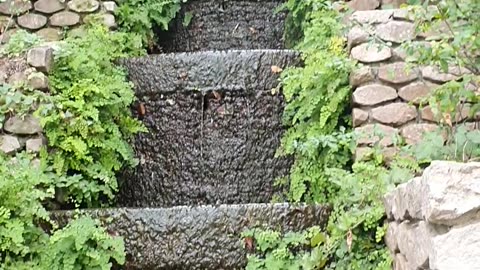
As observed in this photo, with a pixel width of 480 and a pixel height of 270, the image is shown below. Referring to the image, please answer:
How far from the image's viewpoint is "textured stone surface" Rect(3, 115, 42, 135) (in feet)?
15.2

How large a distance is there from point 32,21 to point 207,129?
75.3 inches

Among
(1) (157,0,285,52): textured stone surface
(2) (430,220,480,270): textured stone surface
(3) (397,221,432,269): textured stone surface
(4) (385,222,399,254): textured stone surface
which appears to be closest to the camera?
(2) (430,220,480,270): textured stone surface

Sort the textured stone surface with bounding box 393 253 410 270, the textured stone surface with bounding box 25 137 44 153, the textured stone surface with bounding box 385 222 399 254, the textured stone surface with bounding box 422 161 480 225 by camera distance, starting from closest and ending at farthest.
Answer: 1. the textured stone surface with bounding box 422 161 480 225
2. the textured stone surface with bounding box 393 253 410 270
3. the textured stone surface with bounding box 385 222 399 254
4. the textured stone surface with bounding box 25 137 44 153

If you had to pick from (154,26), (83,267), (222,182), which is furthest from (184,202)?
(154,26)

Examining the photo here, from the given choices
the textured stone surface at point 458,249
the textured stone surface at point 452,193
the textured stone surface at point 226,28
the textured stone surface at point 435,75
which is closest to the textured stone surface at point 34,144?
the textured stone surface at point 435,75

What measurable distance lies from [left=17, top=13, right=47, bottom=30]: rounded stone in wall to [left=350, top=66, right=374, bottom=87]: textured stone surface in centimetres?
283

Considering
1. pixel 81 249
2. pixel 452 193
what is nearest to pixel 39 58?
pixel 81 249

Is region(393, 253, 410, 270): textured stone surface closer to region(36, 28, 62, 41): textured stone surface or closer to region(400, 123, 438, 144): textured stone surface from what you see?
region(400, 123, 438, 144): textured stone surface

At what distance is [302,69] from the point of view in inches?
204

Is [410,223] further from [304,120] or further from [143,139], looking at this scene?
[143,139]

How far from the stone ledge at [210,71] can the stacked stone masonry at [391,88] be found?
3.00 ft

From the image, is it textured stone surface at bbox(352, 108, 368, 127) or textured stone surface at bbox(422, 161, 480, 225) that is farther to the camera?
textured stone surface at bbox(352, 108, 368, 127)

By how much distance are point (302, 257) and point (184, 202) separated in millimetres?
1531

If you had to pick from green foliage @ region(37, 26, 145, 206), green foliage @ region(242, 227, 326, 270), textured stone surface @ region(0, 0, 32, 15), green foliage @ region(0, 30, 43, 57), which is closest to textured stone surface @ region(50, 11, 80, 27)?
textured stone surface @ region(0, 0, 32, 15)
